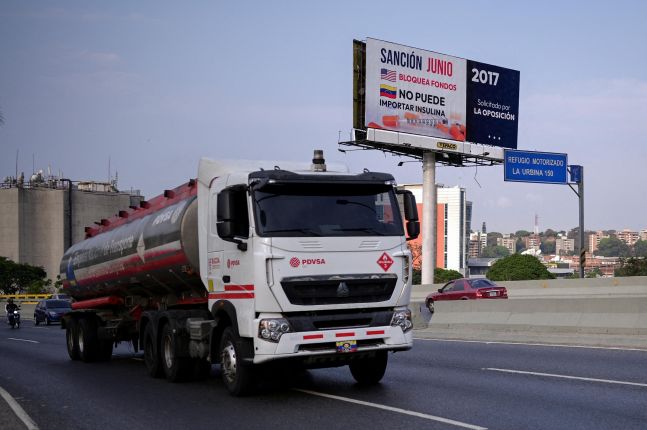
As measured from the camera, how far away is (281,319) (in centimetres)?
1062

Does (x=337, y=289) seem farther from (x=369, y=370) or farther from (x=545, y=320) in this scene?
(x=545, y=320)

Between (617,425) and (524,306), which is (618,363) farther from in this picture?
(524,306)

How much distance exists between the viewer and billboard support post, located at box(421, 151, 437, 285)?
55.1 m

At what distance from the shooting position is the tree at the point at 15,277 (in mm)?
118875

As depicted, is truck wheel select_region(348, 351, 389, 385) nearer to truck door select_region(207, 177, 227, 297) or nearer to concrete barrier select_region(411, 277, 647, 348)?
truck door select_region(207, 177, 227, 297)

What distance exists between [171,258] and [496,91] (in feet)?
144

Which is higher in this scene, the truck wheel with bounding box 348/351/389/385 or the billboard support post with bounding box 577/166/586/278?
the billboard support post with bounding box 577/166/586/278

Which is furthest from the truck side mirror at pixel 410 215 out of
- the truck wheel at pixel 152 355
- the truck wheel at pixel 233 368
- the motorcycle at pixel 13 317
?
the motorcycle at pixel 13 317

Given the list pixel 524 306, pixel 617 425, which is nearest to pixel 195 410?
pixel 617 425

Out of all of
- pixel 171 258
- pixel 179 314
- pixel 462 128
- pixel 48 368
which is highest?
pixel 462 128

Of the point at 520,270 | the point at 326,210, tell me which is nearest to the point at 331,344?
the point at 326,210

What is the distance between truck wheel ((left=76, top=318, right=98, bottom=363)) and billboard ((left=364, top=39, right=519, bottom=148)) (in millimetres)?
31676

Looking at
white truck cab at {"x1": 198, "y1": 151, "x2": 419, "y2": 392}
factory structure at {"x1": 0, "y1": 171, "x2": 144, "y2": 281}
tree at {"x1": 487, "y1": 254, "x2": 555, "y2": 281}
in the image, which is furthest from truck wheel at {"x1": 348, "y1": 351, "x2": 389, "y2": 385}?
factory structure at {"x1": 0, "y1": 171, "x2": 144, "y2": 281}

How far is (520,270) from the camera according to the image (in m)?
77.6
